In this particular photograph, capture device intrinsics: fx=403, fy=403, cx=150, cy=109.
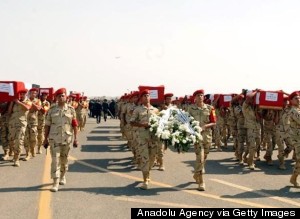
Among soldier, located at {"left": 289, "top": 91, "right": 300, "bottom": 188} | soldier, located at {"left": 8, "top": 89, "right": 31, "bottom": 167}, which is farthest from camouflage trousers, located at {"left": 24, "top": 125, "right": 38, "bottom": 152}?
soldier, located at {"left": 289, "top": 91, "right": 300, "bottom": 188}

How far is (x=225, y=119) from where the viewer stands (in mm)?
17031

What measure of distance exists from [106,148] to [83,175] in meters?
6.12

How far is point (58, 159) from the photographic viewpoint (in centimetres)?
880

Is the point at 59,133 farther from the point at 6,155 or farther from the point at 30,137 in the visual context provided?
the point at 6,155

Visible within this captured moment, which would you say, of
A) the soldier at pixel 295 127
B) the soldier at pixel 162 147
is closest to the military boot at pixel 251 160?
the soldier at pixel 295 127

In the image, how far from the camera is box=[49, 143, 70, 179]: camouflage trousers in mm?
8727

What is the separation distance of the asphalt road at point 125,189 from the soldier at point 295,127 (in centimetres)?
36

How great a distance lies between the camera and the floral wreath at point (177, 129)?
8742mm

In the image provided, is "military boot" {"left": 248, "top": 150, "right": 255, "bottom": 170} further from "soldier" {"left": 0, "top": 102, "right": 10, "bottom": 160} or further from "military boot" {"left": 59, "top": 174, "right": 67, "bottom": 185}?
"soldier" {"left": 0, "top": 102, "right": 10, "bottom": 160}

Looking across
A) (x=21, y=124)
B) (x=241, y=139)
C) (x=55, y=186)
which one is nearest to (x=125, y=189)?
(x=55, y=186)

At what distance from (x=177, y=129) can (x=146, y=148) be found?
2.77ft

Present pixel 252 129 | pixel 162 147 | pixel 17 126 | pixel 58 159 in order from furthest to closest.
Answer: pixel 17 126
pixel 252 129
pixel 162 147
pixel 58 159

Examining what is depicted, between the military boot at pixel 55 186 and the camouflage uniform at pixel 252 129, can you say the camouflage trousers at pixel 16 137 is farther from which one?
the camouflage uniform at pixel 252 129

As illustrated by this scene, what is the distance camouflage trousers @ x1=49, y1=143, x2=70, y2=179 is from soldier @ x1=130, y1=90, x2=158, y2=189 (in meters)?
1.68
